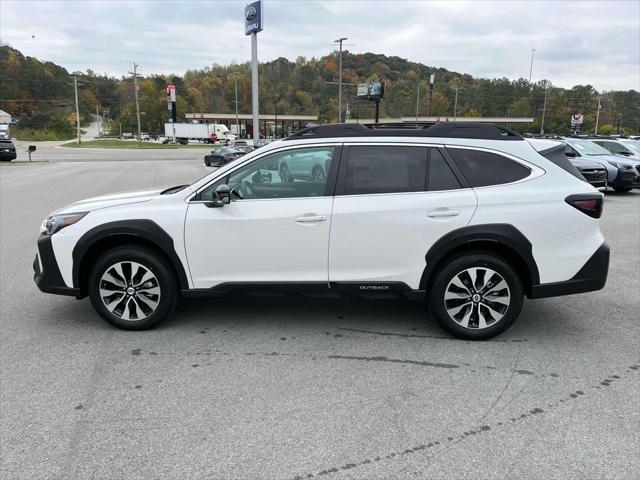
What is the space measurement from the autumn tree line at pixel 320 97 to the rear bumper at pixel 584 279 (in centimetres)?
9898

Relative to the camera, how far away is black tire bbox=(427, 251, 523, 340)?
13.9 ft

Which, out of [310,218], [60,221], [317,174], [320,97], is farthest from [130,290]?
[320,97]

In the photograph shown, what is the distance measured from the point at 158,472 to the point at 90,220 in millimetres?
2545

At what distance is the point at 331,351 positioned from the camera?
416cm

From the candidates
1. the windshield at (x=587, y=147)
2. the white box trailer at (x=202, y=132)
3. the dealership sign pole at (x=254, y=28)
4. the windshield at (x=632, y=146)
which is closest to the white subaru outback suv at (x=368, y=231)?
the windshield at (x=587, y=147)

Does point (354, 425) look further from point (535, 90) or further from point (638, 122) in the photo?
point (535, 90)

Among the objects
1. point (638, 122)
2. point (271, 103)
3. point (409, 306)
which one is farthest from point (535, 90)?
point (409, 306)

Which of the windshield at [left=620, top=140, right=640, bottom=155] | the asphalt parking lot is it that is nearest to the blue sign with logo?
the windshield at [left=620, top=140, right=640, bottom=155]

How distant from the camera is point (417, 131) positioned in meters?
4.49

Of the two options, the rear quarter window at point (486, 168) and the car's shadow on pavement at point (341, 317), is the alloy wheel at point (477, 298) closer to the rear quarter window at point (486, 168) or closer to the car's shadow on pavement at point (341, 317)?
the car's shadow on pavement at point (341, 317)

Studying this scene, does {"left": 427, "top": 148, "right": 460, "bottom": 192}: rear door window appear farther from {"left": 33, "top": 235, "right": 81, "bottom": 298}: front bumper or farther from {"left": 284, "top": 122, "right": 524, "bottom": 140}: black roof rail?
{"left": 33, "top": 235, "right": 81, "bottom": 298}: front bumper

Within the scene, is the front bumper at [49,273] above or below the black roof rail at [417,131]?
below

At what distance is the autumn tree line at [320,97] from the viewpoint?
109188mm

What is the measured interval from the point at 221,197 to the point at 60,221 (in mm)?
1541
